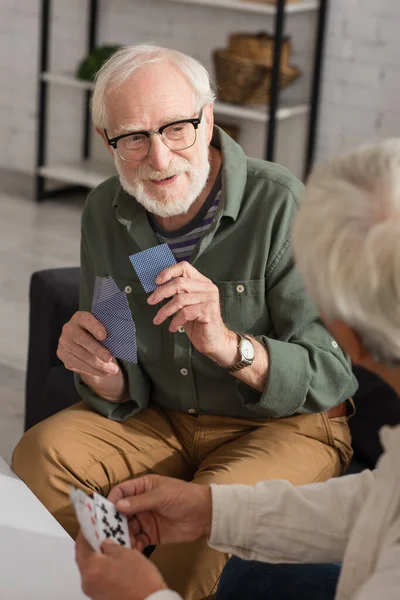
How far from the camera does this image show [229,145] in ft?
6.55

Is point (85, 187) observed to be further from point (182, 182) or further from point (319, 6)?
point (182, 182)

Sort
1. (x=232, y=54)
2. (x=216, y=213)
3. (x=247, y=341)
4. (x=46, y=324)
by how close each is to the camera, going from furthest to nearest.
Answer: (x=232, y=54)
(x=46, y=324)
(x=216, y=213)
(x=247, y=341)

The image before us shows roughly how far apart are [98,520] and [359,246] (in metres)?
0.51

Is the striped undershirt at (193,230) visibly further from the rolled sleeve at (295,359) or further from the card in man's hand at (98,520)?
the card in man's hand at (98,520)

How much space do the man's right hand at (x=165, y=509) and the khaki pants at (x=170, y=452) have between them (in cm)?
27

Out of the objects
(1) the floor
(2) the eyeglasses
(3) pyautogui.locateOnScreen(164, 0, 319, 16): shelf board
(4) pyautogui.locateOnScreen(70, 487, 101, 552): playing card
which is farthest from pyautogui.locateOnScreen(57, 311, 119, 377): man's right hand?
(3) pyautogui.locateOnScreen(164, 0, 319, 16): shelf board

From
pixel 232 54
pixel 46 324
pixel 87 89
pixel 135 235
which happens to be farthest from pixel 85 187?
pixel 135 235

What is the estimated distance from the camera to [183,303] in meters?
1.69

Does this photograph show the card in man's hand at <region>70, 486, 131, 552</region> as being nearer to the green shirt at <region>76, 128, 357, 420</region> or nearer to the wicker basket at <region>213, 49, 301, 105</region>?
the green shirt at <region>76, 128, 357, 420</region>

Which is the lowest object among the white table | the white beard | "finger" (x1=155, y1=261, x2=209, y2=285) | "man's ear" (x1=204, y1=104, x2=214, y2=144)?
the white table

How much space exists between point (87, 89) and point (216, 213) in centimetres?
370

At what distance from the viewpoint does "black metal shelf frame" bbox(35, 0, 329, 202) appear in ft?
14.3

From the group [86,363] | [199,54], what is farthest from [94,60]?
[86,363]

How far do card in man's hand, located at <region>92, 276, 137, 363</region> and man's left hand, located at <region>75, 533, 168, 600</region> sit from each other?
21.6 inches
